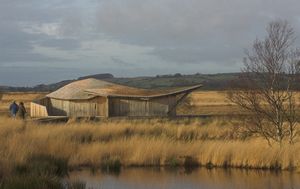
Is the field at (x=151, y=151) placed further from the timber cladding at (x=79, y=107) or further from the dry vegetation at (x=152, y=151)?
the timber cladding at (x=79, y=107)

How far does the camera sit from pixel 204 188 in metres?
16.6

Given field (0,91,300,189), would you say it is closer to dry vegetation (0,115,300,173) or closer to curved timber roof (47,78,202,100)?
dry vegetation (0,115,300,173)


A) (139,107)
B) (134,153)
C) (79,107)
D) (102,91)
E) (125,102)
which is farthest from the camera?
(79,107)

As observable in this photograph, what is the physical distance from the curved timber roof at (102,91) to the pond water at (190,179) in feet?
79.8

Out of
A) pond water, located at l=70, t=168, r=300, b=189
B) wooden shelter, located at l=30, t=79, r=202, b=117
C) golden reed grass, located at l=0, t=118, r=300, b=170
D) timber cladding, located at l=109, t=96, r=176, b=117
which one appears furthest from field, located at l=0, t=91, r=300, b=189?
timber cladding, located at l=109, t=96, r=176, b=117

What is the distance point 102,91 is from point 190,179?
91.3 ft

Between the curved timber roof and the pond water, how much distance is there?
24.3 meters

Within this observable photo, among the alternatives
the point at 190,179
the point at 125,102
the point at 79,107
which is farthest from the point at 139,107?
the point at 190,179

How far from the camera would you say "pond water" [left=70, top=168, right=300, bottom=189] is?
55.1 ft

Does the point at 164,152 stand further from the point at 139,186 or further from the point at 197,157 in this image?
the point at 139,186

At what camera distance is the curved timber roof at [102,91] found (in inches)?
1742

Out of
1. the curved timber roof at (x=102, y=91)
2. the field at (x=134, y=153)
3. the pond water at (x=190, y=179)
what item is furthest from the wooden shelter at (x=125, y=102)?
the pond water at (x=190, y=179)

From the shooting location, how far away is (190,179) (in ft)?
59.0

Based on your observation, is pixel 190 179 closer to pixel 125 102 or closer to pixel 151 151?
pixel 151 151
